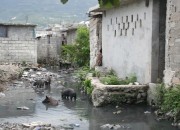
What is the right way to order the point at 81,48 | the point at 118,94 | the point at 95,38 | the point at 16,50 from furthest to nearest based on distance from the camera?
the point at 16,50 → the point at 81,48 → the point at 95,38 → the point at 118,94

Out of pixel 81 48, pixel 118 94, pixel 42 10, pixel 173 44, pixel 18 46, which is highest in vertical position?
pixel 42 10

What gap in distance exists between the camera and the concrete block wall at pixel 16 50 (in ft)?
90.9

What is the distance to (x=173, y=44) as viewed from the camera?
460 inches

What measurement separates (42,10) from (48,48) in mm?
70421

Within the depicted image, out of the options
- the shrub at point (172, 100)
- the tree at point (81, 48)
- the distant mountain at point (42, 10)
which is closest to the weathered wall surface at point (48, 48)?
the tree at point (81, 48)

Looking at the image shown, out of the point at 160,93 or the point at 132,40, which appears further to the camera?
the point at 132,40

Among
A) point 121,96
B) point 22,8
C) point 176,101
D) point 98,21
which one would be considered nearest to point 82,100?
point 121,96

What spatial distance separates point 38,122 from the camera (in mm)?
10727

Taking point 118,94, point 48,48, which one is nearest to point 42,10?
point 48,48

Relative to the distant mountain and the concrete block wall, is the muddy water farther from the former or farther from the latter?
the distant mountain

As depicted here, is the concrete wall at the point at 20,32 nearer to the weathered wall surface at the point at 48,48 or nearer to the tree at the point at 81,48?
the tree at the point at 81,48

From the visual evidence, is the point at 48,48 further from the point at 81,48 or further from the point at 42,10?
the point at 42,10

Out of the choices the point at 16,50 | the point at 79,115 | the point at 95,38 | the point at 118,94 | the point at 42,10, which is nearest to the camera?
the point at 79,115

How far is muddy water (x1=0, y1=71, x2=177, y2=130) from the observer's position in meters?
10.7
